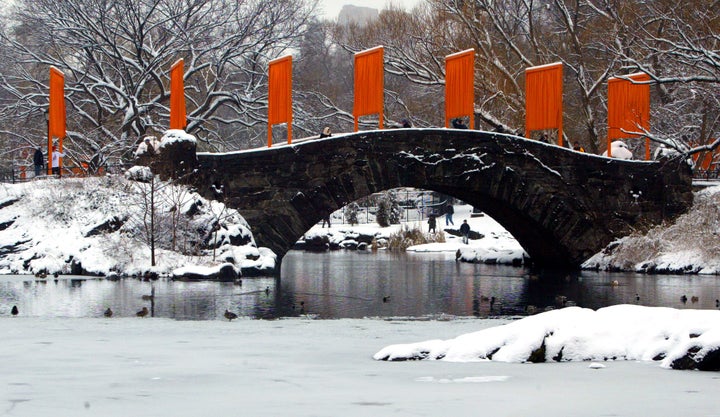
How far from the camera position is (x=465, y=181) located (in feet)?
92.4

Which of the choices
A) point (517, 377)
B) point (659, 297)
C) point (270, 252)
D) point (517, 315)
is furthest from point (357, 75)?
point (517, 377)

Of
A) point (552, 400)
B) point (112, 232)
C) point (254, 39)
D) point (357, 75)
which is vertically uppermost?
point (254, 39)

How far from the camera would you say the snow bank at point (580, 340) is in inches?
366

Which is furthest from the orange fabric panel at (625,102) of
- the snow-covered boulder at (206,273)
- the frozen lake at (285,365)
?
the snow-covered boulder at (206,273)

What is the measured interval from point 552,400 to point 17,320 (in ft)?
29.6

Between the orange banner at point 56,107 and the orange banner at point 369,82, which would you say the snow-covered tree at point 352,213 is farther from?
the orange banner at point 56,107

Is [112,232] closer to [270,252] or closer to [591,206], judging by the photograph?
[270,252]

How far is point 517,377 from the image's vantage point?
330 inches

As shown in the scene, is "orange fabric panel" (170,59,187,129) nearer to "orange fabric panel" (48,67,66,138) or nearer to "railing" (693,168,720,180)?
"orange fabric panel" (48,67,66,138)

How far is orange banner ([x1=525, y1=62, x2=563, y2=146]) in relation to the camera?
98.2 feet

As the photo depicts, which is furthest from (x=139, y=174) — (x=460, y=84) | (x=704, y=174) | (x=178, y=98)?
(x=704, y=174)

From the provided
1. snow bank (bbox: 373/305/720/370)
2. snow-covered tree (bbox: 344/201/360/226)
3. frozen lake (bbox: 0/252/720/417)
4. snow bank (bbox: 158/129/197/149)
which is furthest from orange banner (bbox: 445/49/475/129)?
snow-covered tree (bbox: 344/201/360/226)

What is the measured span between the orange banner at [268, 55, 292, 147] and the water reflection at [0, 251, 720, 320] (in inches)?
155

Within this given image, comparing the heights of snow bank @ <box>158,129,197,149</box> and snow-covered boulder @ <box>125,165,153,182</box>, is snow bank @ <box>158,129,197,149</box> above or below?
above
